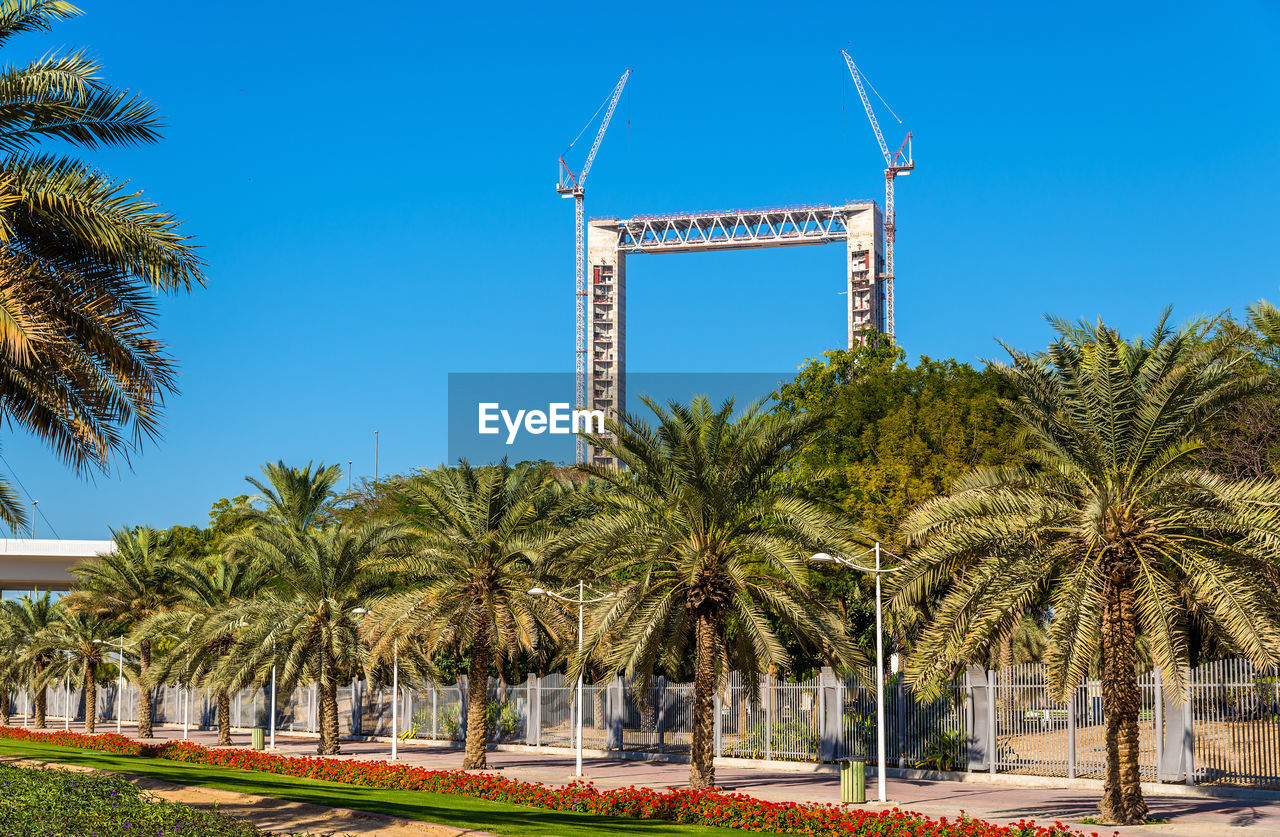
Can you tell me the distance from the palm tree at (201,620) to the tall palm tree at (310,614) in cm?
333

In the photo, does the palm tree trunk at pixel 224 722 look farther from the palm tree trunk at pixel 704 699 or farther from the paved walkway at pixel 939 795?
the palm tree trunk at pixel 704 699

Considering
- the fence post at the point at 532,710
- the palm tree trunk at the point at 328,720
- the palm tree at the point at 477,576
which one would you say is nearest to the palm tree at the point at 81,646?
the palm tree trunk at the point at 328,720

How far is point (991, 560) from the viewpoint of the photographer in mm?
21047

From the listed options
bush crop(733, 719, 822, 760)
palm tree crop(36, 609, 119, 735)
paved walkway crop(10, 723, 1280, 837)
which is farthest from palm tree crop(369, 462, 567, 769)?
palm tree crop(36, 609, 119, 735)

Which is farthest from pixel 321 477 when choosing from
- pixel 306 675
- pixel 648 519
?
pixel 648 519

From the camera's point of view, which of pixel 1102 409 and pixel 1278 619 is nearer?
pixel 1278 619

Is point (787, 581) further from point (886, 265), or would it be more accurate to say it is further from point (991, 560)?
point (886, 265)

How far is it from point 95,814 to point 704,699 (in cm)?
1423

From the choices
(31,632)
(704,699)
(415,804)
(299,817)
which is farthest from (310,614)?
(31,632)

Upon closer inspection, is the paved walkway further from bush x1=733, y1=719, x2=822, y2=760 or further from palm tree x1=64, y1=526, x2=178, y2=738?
palm tree x1=64, y1=526, x2=178, y2=738

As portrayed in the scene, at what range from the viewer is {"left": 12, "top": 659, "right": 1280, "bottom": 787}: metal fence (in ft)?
82.1

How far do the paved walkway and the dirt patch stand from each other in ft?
33.1

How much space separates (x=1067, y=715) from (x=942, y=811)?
6.31 meters

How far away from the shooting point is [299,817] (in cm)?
1752
